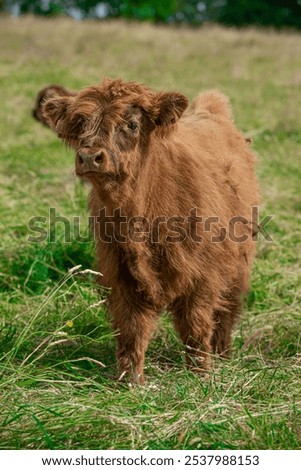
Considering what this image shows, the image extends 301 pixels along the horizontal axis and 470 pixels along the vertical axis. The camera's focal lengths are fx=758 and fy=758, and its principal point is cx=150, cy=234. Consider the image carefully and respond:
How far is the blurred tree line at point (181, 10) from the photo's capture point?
4066 centimetres

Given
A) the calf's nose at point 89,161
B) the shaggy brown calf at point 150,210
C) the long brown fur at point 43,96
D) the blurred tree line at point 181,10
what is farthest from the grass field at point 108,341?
the blurred tree line at point 181,10

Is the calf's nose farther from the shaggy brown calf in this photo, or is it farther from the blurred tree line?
the blurred tree line

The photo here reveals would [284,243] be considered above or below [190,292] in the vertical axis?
below

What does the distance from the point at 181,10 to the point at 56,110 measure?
2021 inches

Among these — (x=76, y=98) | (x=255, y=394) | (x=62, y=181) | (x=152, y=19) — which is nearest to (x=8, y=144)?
(x=62, y=181)

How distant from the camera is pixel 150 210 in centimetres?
441

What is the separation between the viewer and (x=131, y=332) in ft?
14.8

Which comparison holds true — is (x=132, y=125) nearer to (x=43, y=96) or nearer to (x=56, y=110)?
(x=56, y=110)

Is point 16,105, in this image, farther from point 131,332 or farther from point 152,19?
point 152,19

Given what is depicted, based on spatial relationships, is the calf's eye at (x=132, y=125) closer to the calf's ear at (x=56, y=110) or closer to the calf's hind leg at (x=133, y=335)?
the calf's ear at (x=56, y=110)

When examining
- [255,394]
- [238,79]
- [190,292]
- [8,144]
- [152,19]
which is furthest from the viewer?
[152,19]

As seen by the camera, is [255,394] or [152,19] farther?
[152,19]

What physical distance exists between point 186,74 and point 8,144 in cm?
733

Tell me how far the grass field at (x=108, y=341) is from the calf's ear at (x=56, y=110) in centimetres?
89
